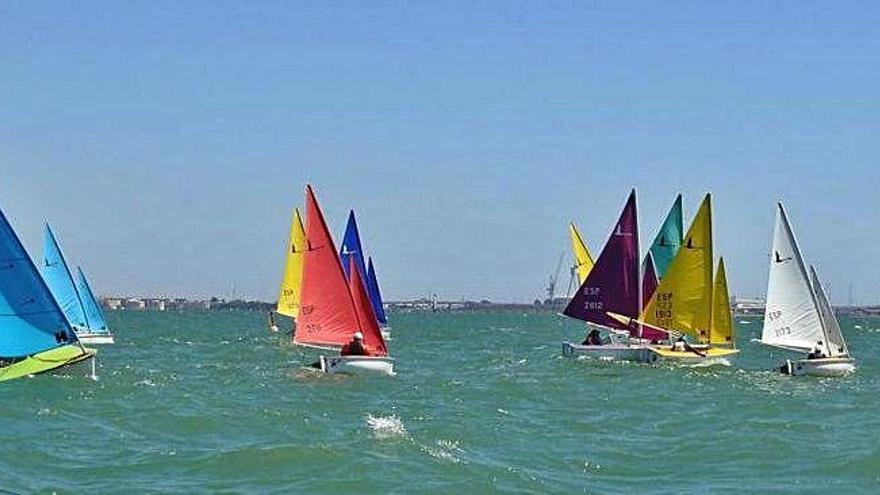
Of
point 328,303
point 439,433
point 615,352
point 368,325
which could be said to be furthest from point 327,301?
point 439,433

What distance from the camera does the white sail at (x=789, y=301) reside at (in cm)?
4272

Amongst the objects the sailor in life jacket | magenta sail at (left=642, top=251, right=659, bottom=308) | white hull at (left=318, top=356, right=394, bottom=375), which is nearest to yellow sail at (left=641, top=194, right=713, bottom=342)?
magenta sail at (left=642, top=251, right=659, bottom=308)

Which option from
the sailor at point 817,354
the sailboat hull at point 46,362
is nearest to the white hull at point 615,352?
the sailor at point 817,354

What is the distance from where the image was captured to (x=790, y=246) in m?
43.6

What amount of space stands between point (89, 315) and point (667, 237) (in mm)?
28214

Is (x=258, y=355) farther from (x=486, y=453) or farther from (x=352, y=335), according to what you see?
(x=486, y=453)

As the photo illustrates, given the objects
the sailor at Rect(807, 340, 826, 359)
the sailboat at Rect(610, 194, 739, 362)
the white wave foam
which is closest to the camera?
the white wave foam

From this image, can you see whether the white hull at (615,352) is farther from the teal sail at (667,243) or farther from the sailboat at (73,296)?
the sailboat at (73,296)

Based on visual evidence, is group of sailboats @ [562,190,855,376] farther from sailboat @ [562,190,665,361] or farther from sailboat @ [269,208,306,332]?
sailboat @ [269,208,306,332]

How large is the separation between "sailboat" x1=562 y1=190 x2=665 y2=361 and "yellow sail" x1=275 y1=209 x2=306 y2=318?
14.2 m

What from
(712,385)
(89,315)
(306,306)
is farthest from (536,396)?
(89,315)

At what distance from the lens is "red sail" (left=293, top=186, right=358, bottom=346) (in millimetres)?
40125

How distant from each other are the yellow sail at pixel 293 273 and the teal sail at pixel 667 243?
49.2ft

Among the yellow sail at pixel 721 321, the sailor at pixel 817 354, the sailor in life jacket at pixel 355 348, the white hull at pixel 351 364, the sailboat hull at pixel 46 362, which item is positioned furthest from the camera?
the yellow sail at pixel 721 321
